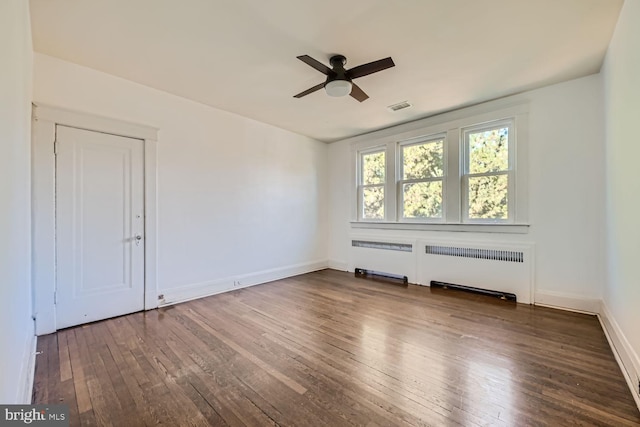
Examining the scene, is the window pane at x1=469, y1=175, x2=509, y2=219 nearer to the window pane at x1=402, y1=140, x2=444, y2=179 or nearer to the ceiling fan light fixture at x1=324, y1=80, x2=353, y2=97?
the window pane at x1=402, y1=140, x2=444, y2=179

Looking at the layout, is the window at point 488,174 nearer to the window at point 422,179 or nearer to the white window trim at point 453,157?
the white window trim at point 453,157

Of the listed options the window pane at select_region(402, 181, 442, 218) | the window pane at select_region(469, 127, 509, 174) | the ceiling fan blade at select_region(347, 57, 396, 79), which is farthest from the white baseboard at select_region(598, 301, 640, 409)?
the ceiling fan blade at select_region(347, 57, 396, 79)

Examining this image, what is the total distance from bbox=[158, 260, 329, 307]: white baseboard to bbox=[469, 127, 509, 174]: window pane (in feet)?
11.4

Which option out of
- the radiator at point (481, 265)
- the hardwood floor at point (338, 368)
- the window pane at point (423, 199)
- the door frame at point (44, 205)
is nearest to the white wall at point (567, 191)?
the radiator at point (481, 265)

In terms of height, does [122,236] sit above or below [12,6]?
below

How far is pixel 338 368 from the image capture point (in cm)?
211

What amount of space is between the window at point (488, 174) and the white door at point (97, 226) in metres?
4.55

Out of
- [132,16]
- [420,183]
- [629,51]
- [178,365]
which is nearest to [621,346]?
[629,51]

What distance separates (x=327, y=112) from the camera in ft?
13.9

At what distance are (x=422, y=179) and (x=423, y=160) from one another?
0.33 metres

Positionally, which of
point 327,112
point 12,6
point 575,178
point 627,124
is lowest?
point 575,178

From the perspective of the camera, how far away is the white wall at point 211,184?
310 cm

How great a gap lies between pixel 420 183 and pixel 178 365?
166 inches

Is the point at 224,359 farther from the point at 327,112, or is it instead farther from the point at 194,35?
the point at 327,112
